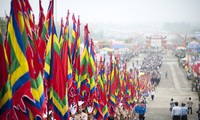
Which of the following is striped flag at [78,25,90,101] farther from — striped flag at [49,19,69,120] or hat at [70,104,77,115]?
striped flag at [49,19,69,120]

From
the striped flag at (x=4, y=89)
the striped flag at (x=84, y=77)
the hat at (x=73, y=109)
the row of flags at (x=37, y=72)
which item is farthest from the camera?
the striped flag at (x=84, y=77)

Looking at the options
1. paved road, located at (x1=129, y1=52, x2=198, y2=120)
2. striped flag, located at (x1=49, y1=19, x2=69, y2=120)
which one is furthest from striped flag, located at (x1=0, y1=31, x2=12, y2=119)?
paved road, located at (x1=129, y1=52, x2=198, y2=120)

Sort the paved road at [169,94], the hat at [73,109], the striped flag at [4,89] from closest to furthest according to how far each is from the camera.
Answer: the striped flag at [4,89]
the hat at [73,109]
the paved road at [169,94]

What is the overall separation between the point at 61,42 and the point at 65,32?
90cm

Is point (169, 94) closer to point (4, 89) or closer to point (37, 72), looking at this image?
point (37, 72)

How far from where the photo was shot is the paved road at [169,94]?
2080 cm

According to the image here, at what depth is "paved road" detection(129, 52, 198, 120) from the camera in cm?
2080

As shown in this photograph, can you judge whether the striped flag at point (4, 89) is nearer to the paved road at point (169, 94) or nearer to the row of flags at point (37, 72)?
the row of flags at point (37, 72)

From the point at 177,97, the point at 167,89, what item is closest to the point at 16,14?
the point at 177,97

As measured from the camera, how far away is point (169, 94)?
32812mm

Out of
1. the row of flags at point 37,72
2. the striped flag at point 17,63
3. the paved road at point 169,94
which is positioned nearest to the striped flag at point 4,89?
the row of flags at point 37,72

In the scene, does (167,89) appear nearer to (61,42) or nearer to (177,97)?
(177,97)

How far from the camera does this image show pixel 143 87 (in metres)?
28.2

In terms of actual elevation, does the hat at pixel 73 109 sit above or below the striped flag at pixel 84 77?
below
